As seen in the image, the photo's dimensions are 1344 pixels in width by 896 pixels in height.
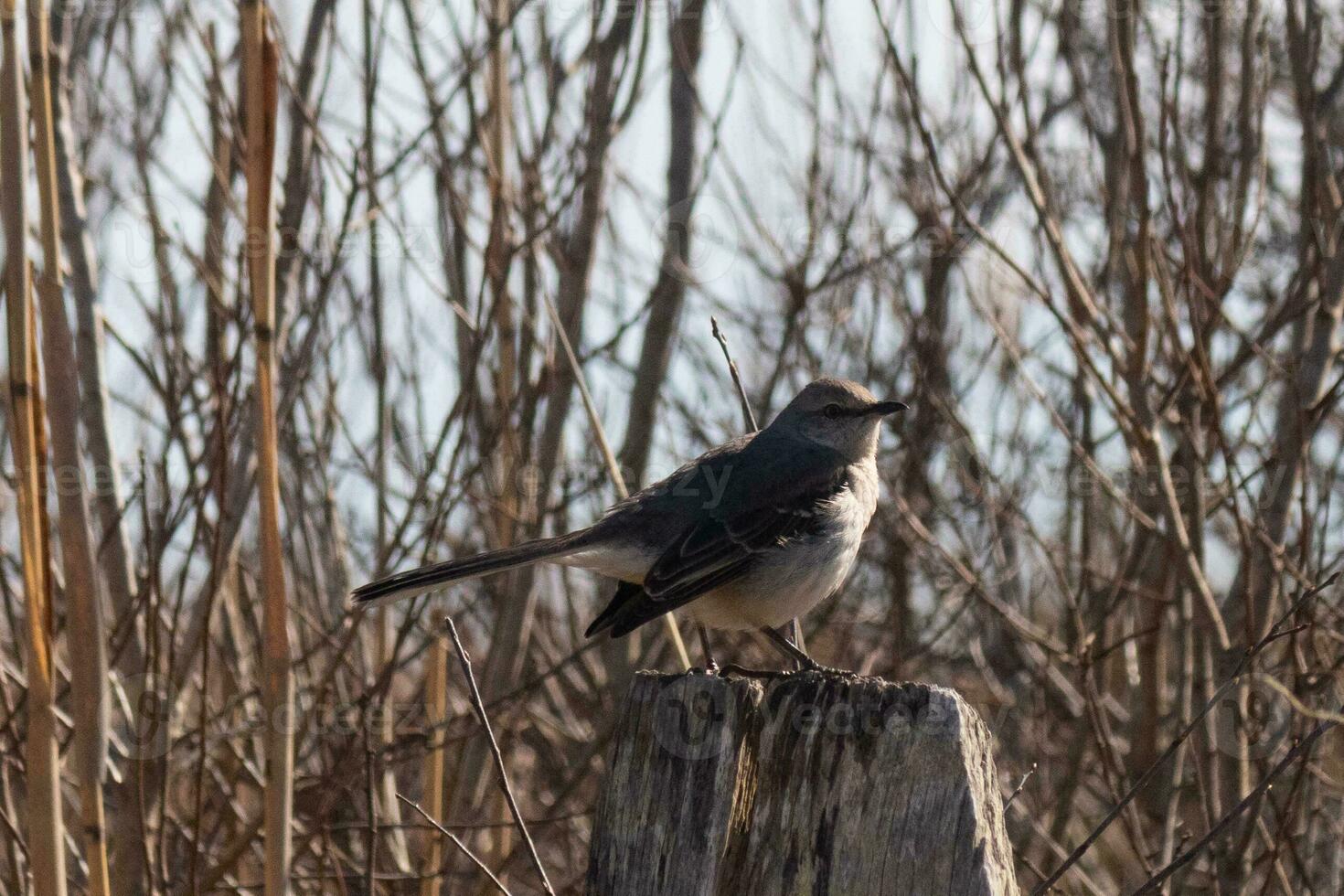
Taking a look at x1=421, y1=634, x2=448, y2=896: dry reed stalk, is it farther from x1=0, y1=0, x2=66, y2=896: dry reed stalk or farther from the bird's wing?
x1=0, y1=0, x2=66, y2=896: dry reed stalk

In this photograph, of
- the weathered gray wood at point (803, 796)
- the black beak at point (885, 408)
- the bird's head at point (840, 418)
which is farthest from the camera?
the bird's head at point (840, 418)

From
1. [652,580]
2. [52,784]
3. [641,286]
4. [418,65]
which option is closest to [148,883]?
[52,784]

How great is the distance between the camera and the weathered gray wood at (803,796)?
1.89 meters

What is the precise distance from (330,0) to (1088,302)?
6.81ft

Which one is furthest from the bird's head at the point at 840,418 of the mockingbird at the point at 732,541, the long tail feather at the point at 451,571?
the long tail feather at the point at 451,571

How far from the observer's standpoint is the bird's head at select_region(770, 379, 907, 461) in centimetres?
399

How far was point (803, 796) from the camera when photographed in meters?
1.95

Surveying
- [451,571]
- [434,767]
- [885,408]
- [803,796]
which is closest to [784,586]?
[885,408]

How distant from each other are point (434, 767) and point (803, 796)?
5.84 feet

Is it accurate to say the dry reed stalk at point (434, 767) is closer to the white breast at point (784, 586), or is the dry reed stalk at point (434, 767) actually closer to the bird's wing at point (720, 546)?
the bird's wing at point (720, 546)

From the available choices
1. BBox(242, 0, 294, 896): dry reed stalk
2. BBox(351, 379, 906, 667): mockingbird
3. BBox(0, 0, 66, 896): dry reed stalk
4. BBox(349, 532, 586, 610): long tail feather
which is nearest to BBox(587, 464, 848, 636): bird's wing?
BBox(351, 379, 906, 667): mockingbird

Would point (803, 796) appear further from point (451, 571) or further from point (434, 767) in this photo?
point (434, 767)

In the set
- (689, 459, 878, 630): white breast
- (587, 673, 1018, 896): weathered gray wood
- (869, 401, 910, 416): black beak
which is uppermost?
(869, 401, 910, 416): black beak

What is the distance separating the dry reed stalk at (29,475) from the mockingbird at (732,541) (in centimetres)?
98
